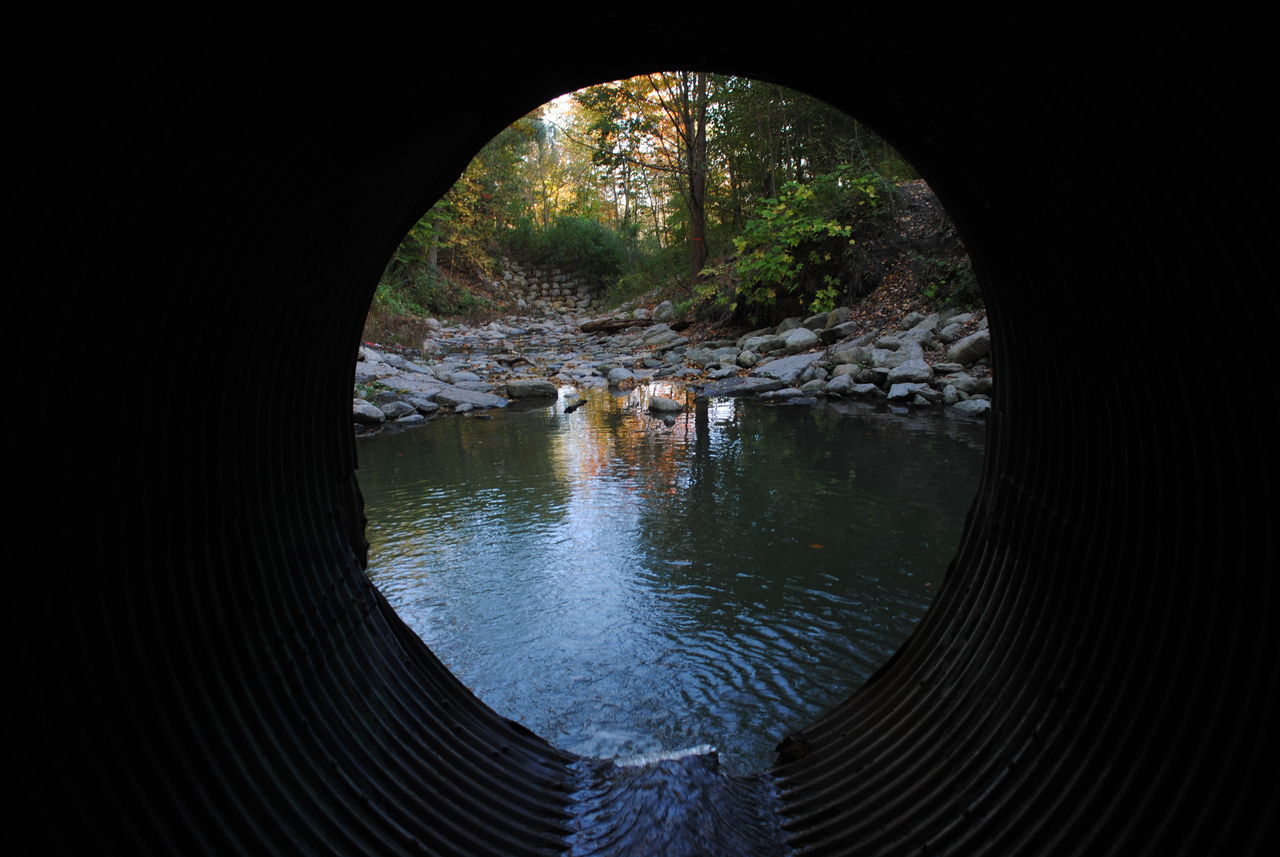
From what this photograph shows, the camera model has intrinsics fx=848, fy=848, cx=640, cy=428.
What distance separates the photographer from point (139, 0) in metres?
1.60

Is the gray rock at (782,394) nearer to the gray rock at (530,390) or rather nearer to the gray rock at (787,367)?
the gray rock at (787,367)

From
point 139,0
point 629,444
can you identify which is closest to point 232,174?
point 139,0

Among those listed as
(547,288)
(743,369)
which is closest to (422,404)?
(743,369)

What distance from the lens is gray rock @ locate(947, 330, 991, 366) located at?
13.2m

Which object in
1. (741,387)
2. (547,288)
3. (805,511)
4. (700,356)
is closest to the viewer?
(805,511)

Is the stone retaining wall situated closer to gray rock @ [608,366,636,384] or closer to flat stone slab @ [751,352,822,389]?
gray rock @ [608,366,636,384]

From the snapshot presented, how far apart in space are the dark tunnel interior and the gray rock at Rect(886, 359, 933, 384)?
10.2 meters

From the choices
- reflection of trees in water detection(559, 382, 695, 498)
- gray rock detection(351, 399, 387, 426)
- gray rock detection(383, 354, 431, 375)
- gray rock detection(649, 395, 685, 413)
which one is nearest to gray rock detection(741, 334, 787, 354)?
reflection of trees in water detection(559, 382, 695, 498)

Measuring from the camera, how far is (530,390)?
Result: 15.6m

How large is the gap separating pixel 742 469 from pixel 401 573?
4.27 meters

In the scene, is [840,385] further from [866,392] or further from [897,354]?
[897,354]

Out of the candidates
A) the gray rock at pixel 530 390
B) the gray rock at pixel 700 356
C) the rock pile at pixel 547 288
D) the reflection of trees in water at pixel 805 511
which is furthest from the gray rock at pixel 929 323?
the rock pile at pixel 547 288

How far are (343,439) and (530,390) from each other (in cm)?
1187

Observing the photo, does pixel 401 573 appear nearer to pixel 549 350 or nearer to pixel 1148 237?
pixel 1148 237
